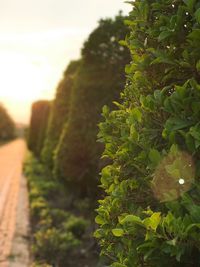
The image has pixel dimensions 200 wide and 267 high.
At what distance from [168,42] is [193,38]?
32cm

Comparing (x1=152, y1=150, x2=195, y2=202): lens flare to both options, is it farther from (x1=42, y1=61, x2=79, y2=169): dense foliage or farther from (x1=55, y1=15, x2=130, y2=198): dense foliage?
(x1=42, y1=61, x2=79, y2=169): dense foliage

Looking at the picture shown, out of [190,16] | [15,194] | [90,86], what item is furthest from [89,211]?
[190,16]

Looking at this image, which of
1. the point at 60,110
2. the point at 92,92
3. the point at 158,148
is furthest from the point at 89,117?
the point at 158,148

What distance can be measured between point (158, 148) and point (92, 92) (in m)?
8.85

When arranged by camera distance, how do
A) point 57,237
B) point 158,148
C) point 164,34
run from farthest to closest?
point 57,237
point 158,148
point 164,34

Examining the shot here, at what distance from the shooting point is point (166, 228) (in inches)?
100.0

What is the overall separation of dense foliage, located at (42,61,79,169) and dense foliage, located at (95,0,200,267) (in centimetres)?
1349

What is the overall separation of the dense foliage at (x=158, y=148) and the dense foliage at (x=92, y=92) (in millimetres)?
7434

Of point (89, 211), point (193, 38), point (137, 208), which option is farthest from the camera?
point (89, 211)

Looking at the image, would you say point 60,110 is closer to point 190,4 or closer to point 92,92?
point 92,92

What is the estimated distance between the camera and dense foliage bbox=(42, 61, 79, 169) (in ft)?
56.0

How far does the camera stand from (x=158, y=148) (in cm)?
303

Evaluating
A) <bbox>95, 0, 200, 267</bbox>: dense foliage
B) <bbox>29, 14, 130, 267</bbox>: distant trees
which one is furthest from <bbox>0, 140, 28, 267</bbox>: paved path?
<bbox>95, 0, 200, 267</bbox>: dense foliage

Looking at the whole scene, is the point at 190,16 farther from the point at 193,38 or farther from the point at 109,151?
the point at 109,151
